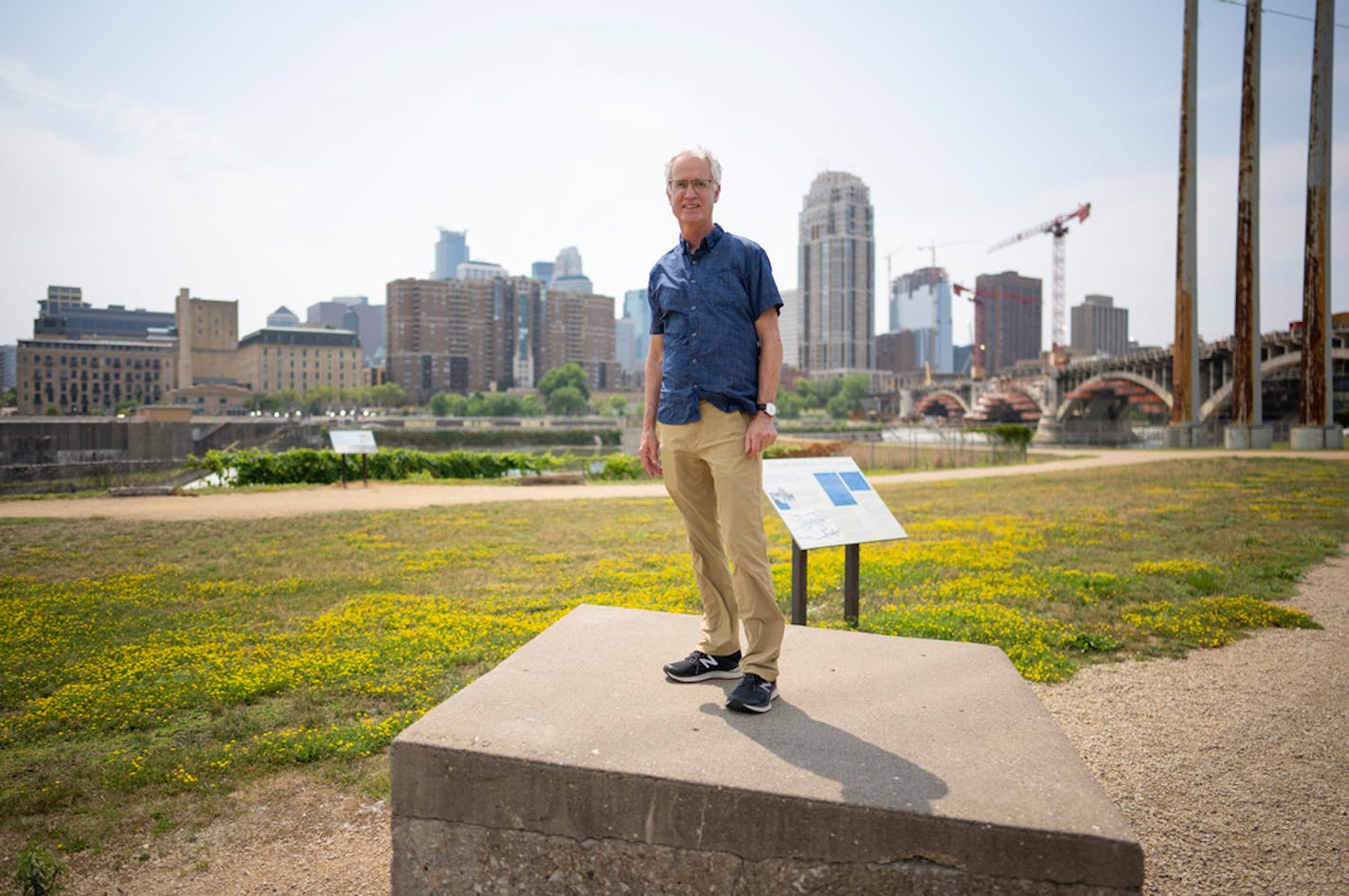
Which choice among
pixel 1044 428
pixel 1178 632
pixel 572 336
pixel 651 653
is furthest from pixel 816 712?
pixel 572 336

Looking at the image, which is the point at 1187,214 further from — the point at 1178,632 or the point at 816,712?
the point at 816,712

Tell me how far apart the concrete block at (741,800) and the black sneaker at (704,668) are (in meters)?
0.26

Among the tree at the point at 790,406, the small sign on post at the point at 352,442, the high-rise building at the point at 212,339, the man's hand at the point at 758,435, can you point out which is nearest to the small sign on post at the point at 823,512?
→ the man's hand at the point at 758,435

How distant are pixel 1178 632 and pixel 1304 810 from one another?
3.19 meters

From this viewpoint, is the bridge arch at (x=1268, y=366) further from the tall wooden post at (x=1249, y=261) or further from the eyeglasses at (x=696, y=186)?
the eyeglasses at (x=696, y=186)

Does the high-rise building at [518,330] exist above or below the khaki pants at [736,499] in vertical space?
above

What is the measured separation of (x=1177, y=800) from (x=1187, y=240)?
125 ft

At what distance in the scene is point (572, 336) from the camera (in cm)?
19825

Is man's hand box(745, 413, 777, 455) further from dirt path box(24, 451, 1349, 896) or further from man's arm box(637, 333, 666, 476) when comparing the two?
dirt path box(24, 451, 1349, 896)

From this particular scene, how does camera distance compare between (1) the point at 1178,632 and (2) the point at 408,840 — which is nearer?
(2) the point at 408,840

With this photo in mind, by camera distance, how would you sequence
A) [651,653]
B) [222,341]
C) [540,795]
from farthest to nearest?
[222,341], [651,653], [540,795]

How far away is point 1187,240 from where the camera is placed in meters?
34.4

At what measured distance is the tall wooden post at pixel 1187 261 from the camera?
33438mm

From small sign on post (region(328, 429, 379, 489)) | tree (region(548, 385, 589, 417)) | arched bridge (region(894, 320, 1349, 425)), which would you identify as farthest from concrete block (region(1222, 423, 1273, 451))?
tree (region(548, 385, 589, 417))
